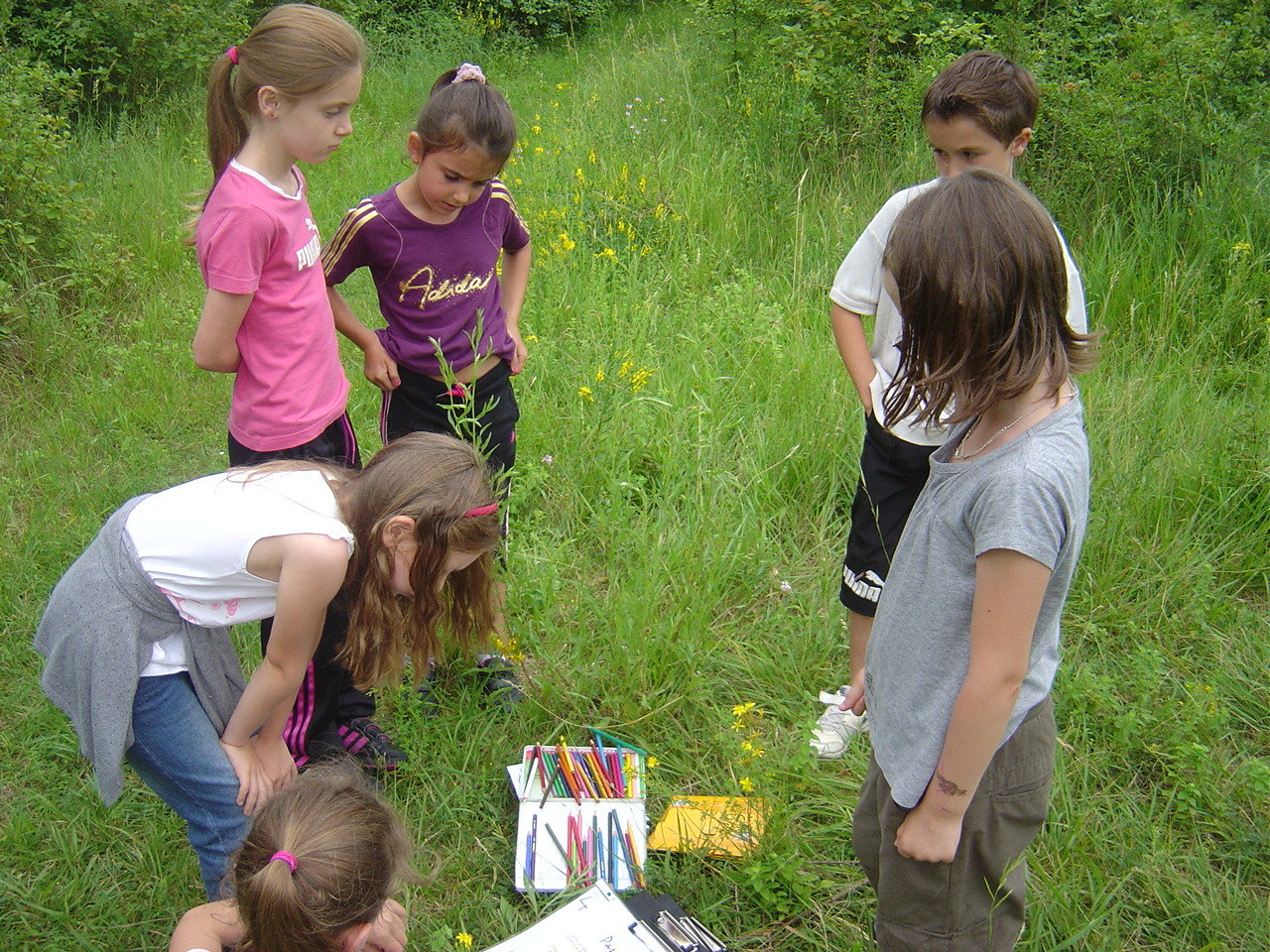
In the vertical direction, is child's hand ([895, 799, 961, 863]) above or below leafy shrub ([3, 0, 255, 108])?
below

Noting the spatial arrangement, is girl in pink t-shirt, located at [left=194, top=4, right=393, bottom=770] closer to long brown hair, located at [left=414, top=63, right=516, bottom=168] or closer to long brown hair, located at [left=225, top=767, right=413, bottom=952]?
long brown hair, located at [left=414, top=63, right=516, bottom=168]

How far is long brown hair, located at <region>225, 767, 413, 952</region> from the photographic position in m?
1.42

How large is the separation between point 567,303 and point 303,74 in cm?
221

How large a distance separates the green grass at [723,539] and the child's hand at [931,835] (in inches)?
24.7

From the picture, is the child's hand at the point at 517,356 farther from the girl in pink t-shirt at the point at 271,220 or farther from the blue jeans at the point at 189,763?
the blue jeans at the point at 189,763

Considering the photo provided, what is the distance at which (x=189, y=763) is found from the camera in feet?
6.08

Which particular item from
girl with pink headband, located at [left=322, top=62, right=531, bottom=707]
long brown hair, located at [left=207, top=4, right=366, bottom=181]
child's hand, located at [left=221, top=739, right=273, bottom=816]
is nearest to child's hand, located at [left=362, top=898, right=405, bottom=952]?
child's hand, located at [left=221, top=739, right=273, bottom=816]

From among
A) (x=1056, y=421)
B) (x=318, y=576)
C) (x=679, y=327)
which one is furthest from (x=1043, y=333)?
(x=679, y=327)

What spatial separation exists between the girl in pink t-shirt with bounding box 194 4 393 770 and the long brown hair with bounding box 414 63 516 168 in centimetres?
19

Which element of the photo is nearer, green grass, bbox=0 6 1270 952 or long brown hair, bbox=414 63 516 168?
green grass, bbox=0 6 1270 952

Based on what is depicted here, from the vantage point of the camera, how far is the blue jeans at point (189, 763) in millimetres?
1829

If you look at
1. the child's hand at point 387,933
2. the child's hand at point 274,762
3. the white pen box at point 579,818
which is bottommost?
the white pen box at point 579,818

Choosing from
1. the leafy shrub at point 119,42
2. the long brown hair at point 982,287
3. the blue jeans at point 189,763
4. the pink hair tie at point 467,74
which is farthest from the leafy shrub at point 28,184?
the long brown hair at point 982,287

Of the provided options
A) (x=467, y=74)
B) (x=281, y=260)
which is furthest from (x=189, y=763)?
(x=467, y=74)
